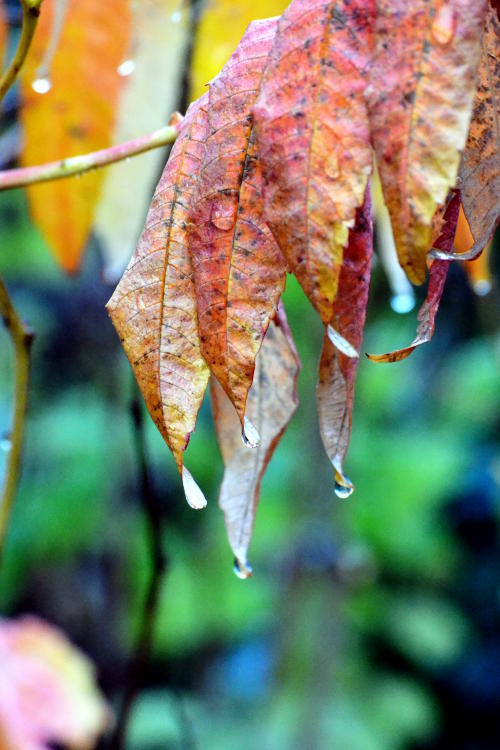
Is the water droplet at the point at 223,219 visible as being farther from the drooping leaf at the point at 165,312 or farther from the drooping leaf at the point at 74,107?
the drooping leaf at the point at 74,107

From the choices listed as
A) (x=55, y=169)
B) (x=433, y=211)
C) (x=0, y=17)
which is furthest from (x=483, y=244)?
(x=0, y=17)

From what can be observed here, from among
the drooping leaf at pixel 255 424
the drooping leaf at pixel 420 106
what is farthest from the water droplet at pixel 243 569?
the drooping leaf at pixel 420 106

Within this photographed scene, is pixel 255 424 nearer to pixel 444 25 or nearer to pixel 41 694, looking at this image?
pixel 444 25

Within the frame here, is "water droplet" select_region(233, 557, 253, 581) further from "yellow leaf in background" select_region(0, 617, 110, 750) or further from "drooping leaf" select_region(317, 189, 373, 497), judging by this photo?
"yellow leaf in background" select_region(0, 617, 110, 750)

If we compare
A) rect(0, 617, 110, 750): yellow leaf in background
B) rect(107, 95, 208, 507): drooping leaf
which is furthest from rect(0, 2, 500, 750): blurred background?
rect(107, 95, 208, 507): drooping leaf

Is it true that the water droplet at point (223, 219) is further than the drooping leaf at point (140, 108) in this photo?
No
